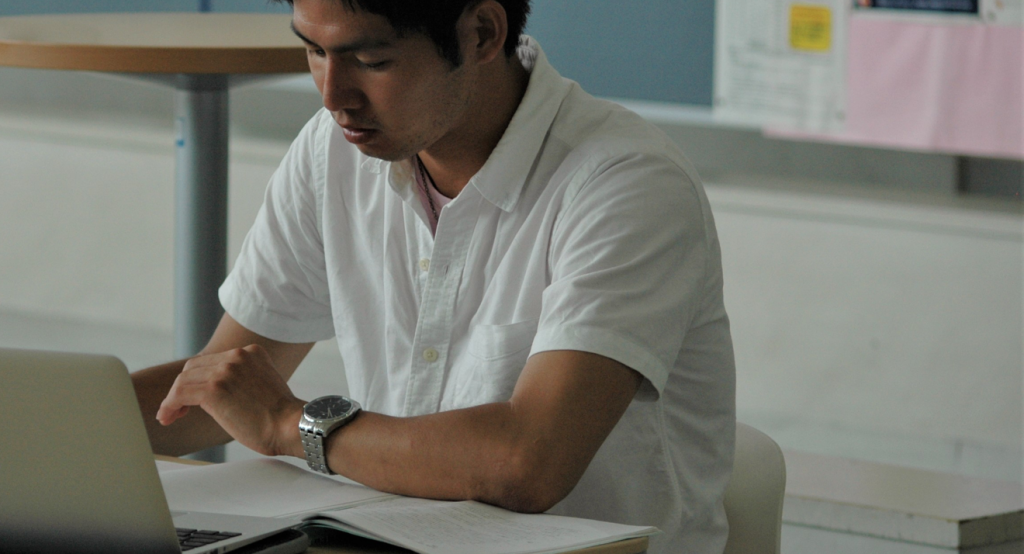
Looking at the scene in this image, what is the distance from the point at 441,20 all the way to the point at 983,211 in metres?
2.10

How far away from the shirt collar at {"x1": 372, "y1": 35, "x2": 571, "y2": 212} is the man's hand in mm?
296

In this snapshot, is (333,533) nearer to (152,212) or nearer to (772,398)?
(772,398)

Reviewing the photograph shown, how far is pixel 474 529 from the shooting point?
0.92 meters

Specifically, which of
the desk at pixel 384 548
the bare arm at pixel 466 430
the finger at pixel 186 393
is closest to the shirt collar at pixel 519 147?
the bare arm at pixel 466 430

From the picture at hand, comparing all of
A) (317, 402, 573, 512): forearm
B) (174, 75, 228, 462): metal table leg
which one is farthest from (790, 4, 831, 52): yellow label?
(317, 402, 573, 512): forearm

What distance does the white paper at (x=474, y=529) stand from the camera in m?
0.84

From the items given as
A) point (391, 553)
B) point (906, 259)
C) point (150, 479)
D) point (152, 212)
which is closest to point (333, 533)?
point (391, 553)

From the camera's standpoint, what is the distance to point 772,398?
323 cm

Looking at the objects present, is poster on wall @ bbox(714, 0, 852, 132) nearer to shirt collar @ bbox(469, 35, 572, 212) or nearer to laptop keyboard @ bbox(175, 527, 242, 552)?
shirt collar @ bbox(469, 35, 572, 212)

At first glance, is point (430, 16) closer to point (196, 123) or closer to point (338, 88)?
point (338, 88)

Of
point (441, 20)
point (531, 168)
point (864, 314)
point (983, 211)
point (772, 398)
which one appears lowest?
point (772, 398)

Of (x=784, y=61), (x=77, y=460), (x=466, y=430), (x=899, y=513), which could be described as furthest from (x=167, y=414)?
(x=784, y=61)

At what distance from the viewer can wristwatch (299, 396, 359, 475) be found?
106 cm

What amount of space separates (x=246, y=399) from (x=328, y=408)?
3.1 inches
